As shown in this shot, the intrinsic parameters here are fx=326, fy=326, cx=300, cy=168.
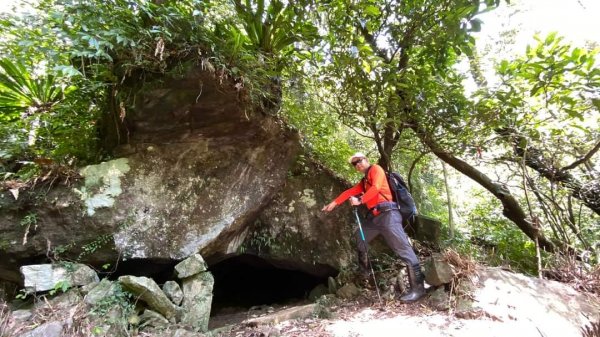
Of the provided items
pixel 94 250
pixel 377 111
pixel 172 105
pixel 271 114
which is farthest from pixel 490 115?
pixel 94 250

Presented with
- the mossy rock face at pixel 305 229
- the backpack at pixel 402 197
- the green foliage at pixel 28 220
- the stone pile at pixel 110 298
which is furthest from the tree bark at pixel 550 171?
the green foliage at pixel 28 220

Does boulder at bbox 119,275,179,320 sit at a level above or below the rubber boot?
above

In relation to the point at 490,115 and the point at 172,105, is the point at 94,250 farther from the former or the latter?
the point at 490,115

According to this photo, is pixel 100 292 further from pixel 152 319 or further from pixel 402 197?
pixel 402 197

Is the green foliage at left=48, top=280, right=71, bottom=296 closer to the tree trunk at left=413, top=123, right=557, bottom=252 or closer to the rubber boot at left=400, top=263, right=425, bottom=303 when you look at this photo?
the rubber boot at left=400, top=263, right=425, bottom=303

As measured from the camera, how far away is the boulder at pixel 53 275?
3.53m

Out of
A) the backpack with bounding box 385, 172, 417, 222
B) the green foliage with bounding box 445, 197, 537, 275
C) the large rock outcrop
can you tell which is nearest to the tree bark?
the green foliage with bounding box 445, 197, 537, 275

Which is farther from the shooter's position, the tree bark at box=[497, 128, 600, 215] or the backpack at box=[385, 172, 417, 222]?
the tree bark at box=[497, 128, 600, 215]

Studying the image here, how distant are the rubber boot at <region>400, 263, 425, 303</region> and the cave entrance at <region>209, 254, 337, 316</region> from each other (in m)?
1.56

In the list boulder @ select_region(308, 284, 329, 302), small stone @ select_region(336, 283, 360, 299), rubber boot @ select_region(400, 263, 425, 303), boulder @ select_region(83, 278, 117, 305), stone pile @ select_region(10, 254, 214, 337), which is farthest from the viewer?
boulder @ select_region(308, 284, 329, 302)

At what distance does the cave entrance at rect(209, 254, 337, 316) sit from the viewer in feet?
20.1

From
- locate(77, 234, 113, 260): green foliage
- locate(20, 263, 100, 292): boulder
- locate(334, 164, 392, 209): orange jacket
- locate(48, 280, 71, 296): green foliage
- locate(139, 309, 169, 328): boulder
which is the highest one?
locate(334, 164, 392, 209): orange jacket

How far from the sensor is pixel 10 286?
14.1 ft

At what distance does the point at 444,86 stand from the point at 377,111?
4.01ft
